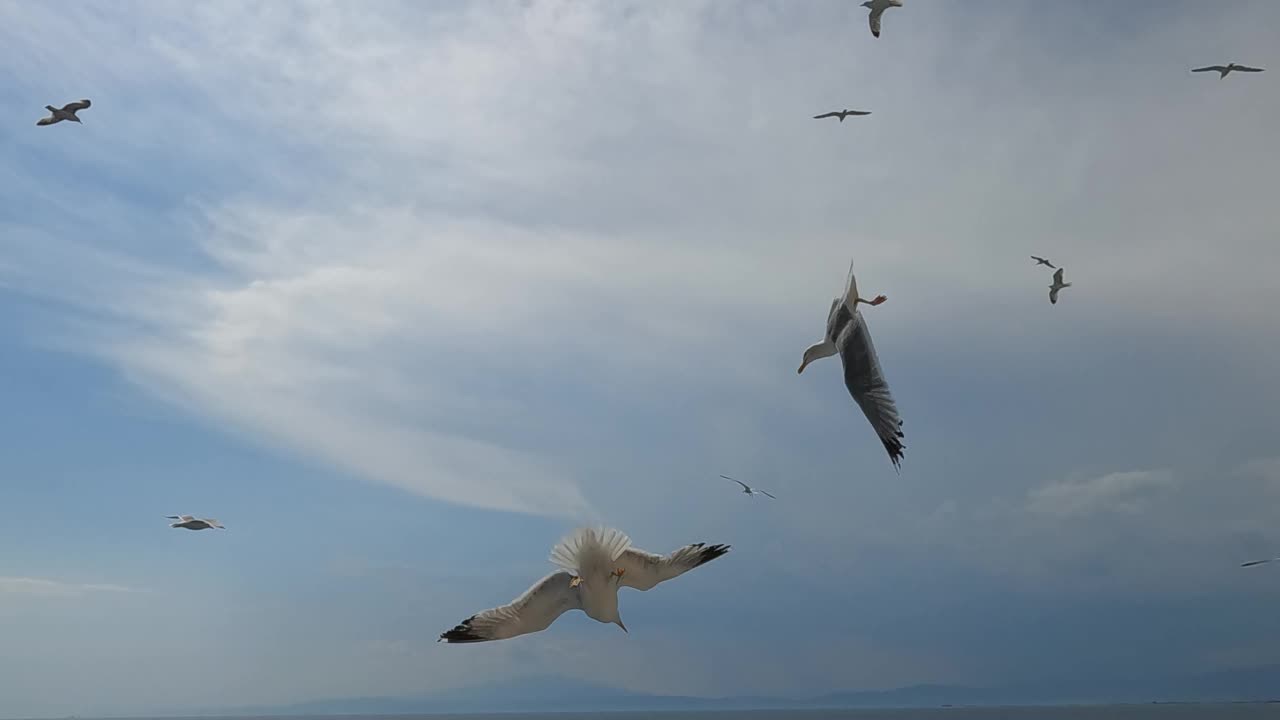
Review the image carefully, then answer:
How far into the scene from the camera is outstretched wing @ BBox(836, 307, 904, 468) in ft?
43.2

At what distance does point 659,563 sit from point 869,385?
3.62m

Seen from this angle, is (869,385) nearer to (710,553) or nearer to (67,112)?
(710,553)

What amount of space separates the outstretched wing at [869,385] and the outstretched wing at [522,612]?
443cm

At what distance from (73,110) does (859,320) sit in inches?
672

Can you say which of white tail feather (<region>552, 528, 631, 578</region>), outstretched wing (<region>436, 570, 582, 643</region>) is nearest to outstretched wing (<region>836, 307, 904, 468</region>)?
white tail feather (<region>552, 528, 631, 578</region>)

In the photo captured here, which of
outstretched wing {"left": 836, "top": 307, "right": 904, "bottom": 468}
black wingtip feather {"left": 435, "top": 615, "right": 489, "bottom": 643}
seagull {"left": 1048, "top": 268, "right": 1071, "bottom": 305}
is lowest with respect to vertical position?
black wingtip feather {"left": 435, "top": 615, "right": 489, "bottom": 643}

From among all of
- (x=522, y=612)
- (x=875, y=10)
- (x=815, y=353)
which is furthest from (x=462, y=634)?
(x=875, y=10)

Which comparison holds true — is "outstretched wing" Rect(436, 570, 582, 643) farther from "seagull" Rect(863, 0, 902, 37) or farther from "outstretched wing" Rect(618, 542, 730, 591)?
"seagull" Rect(863, 0, 902, 37)

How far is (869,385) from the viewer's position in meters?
13.4

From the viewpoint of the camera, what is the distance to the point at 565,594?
1421cm

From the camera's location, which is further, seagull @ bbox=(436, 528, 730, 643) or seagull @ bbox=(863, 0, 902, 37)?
seagull @ bbox=(863, 0, 902, 37)

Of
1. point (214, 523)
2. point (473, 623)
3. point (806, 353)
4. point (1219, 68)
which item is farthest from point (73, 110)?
point (1219, 68)

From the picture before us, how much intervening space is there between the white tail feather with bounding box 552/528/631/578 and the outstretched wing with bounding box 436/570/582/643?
0.23 m

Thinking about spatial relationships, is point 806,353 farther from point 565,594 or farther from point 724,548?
point 565,594
